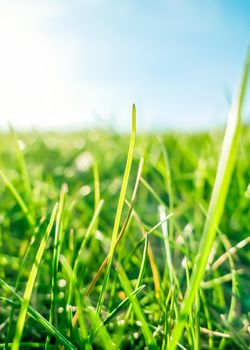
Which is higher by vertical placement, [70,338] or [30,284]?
[30,284]

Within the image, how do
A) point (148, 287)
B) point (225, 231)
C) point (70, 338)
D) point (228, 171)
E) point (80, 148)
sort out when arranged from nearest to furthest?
point (228, 171)
point (70, 338)
point (148, 287)
point (225, 231)
point (80, 148)

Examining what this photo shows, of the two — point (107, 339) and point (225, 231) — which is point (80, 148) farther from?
point (107, 339)

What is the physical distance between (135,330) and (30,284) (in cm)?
23

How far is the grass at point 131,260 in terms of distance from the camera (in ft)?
1.18

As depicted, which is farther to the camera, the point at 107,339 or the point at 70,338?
the point at 70,338

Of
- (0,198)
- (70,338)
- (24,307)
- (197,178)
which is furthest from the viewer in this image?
(0,198)

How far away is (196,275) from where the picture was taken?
0.26 meters

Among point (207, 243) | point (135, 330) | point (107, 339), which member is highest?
point (207, 243)

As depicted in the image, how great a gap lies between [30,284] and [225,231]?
2.06 feet

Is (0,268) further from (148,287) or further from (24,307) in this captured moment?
(24,307)

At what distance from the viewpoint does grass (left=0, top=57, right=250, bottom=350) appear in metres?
0.36

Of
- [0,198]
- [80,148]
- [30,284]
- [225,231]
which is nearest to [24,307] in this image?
[30,284]

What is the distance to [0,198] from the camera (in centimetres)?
116

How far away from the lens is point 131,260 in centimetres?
68
